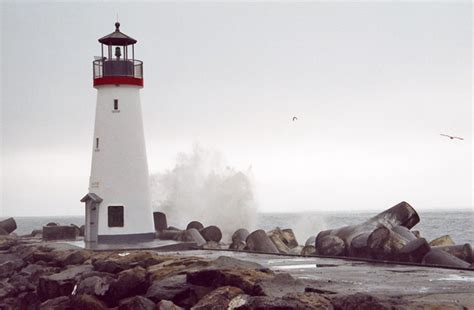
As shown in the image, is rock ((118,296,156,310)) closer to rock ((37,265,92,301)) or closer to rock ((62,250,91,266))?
rock ((37,265,92,301))

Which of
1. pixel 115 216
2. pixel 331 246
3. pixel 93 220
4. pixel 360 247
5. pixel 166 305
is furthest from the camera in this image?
pixel 93 220

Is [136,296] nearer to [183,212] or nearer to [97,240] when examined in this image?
[97,240]

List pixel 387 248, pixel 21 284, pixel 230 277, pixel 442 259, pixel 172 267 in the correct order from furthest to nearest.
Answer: pixel 21 284, pixel 387 248, pixel 442 259, pixel 172 267, pixel 230 277

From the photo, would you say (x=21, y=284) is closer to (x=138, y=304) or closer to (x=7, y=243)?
(x=138, y=304)

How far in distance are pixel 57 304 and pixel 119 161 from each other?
7.73m

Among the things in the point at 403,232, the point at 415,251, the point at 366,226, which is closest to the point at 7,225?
the point at 366,226

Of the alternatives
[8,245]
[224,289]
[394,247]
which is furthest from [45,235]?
[224,289]

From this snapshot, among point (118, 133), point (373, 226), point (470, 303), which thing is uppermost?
point (118, 133)

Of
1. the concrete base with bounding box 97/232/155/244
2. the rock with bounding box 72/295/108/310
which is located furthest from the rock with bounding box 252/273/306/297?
the concrete base with bounding box 97/232/155/244

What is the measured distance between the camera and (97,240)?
1880 centimetres

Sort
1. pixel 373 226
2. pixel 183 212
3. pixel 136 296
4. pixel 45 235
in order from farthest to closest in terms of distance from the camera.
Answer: pixel 183 212 → pixel 45 235 → pixel 373 226 → pixel 136 296

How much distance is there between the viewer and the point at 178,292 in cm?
1009

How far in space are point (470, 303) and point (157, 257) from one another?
20.0ft

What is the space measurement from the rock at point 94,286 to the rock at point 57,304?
246 mm
